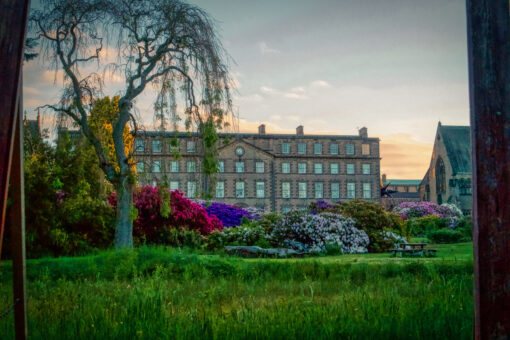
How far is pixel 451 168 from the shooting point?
46.0 meters

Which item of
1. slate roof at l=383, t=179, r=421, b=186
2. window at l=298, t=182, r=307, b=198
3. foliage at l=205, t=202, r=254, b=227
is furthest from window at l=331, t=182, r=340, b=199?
slate roof at l=383, t=179, r=421, b=186

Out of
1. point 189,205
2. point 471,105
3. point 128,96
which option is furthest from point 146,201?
point 471,105

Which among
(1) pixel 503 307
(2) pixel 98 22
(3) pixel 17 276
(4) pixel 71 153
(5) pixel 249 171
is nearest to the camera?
(1) pixel 503 307

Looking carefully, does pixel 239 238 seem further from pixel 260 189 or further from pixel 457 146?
pixel 260 189

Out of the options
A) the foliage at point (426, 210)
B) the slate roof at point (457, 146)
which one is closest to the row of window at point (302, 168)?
the slate roof at point (457, 146)

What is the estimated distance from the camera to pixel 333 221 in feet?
49.8

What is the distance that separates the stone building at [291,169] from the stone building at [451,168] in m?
8.61

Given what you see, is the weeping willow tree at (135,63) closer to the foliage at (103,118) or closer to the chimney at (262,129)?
the foliage at (103,118)

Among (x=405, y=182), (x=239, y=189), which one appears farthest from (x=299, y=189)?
(x=405, y=182)

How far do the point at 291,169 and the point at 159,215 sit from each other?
42739 millimetres

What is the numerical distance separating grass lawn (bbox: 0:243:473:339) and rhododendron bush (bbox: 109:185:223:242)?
6.54 meters

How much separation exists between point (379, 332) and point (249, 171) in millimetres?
51386

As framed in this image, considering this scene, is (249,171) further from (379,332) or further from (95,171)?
(379,332)

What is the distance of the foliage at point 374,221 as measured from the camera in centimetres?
1524
